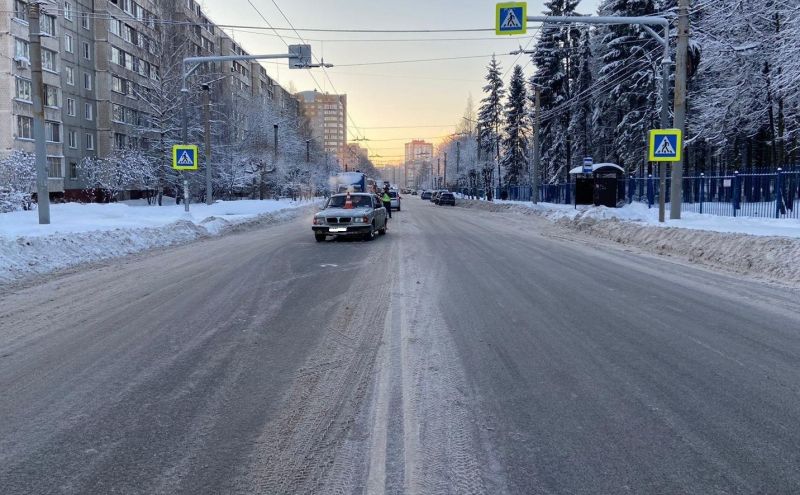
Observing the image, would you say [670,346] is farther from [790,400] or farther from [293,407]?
[293,407]

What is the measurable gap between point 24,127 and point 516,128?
48698 millimetres

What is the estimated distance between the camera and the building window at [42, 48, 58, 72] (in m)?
43.7

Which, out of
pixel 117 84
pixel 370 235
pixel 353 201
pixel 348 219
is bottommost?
pixel 370 235

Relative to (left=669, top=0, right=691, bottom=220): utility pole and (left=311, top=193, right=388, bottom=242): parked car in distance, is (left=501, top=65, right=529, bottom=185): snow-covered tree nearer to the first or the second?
(left=669, top=0, right=691, bottom=220): utility pole

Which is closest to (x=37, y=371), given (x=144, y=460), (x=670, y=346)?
(x=144, y=460)

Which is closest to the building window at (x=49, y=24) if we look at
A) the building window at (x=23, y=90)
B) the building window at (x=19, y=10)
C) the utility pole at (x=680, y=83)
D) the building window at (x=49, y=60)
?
the building window at (x=49, y=60)

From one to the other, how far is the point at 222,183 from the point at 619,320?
4551 centimetres

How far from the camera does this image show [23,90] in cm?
4059

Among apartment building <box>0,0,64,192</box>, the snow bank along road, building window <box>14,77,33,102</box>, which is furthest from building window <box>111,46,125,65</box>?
the snow bank along road

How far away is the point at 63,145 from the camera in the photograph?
46.5 m

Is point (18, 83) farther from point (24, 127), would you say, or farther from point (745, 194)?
point (745, 194)

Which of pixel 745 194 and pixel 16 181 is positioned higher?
pixel 16 181

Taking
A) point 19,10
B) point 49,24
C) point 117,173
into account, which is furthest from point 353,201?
point 49,24

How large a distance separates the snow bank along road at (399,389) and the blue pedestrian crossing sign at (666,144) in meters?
9.08
